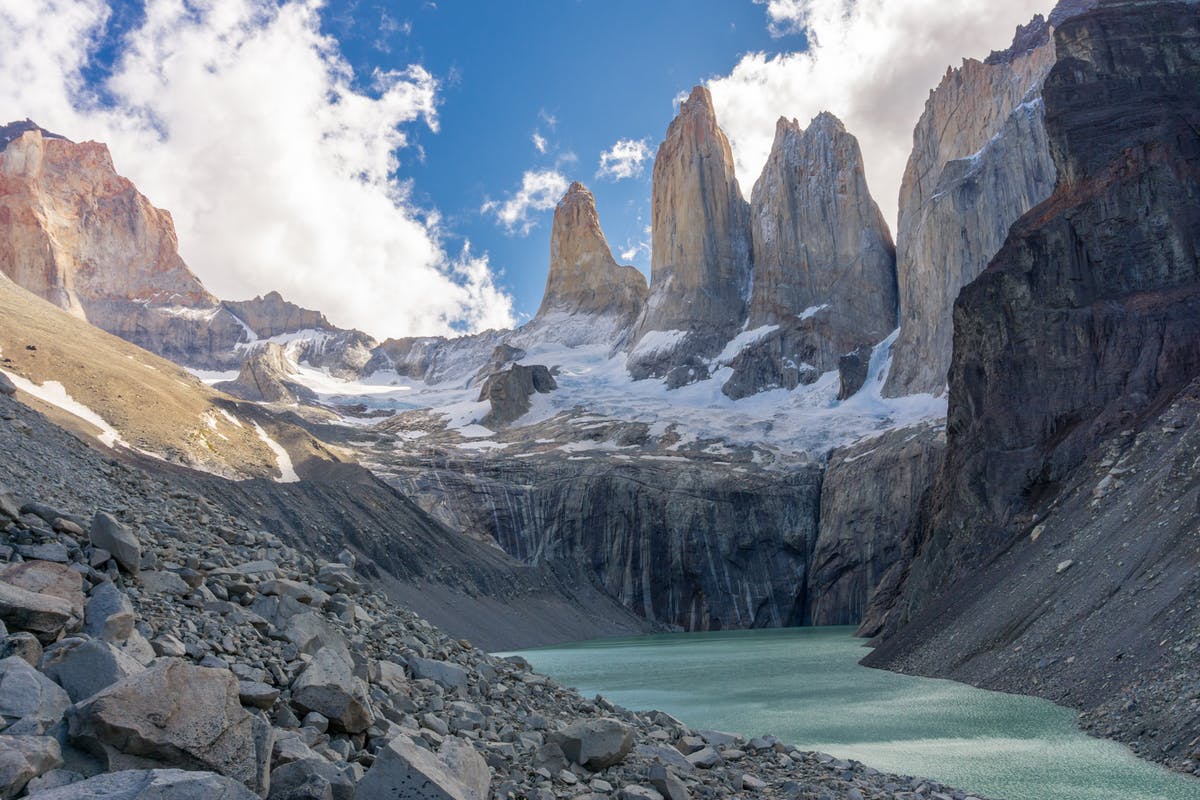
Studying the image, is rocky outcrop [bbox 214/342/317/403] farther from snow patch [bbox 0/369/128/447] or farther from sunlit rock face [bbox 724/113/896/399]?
snow patch [bbox 0/369/128/447]

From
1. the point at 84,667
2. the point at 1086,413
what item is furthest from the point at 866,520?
the point at 84,667

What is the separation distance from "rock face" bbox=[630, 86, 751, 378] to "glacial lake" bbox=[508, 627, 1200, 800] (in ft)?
348

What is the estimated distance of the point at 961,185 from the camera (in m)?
104

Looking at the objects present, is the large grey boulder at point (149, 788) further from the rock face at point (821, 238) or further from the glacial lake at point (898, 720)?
the rock face at point (821, 238)

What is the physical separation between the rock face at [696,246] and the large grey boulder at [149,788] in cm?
14170

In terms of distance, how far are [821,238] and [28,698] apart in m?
143

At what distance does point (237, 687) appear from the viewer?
8.16 meters

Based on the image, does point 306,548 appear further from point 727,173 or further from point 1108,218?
point 727,173

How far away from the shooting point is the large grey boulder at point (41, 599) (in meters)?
8.21

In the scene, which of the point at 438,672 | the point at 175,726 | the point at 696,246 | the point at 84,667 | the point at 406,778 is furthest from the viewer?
the point at 696,246

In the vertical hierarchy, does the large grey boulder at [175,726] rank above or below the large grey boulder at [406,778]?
above

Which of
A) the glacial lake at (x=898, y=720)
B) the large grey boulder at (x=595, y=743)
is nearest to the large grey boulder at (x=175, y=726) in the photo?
the large grey boulder at (x=595, y=743)

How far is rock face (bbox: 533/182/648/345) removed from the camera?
186 m

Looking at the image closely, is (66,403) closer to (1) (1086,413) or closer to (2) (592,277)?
(1) (1086,413)
